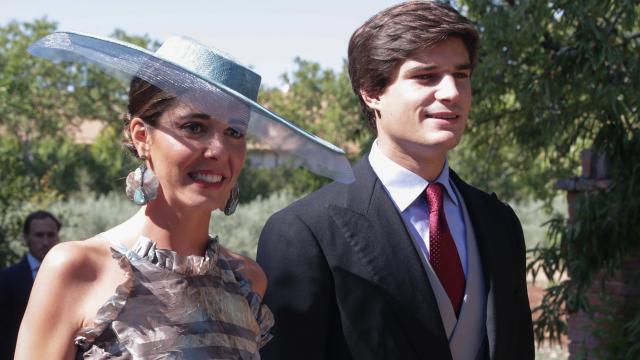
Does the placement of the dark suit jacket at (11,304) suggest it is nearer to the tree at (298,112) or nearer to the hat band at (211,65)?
the hat band at (211,65)

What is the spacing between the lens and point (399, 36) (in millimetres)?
2707

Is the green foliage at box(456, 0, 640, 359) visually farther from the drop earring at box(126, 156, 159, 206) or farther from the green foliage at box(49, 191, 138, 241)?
the green foliage at box(49, 191, 138, 241)

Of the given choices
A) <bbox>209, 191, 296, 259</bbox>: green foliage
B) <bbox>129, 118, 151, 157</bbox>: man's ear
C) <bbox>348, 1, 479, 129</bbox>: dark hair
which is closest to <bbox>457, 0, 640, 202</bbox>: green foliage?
<bbox>348, 1, 479, 129</bbox>: dark hair

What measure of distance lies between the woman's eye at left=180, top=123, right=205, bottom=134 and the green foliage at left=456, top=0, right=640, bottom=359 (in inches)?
155

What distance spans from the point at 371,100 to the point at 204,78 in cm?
80

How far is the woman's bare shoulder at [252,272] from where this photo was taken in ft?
8.15

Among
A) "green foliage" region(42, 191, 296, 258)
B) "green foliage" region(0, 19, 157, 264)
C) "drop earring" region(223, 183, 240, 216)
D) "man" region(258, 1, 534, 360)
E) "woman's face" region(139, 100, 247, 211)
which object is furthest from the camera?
"green foliage" region(0, 19, 157, 264)

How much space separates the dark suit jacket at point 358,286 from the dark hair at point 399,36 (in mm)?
302

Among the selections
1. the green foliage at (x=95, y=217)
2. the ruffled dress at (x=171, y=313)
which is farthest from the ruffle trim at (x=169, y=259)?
Answer: the green foliage at (x=95, y=217)

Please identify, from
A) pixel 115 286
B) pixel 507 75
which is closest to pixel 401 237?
pixel 115 286

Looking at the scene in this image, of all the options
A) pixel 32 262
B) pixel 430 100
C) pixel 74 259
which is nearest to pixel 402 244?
pixel 430 100

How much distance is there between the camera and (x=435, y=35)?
2.67 metres

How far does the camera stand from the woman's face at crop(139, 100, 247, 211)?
2184 mm

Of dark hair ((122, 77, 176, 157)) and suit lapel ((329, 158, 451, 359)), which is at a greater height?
dark hair ((122, 77, 176, 157))
